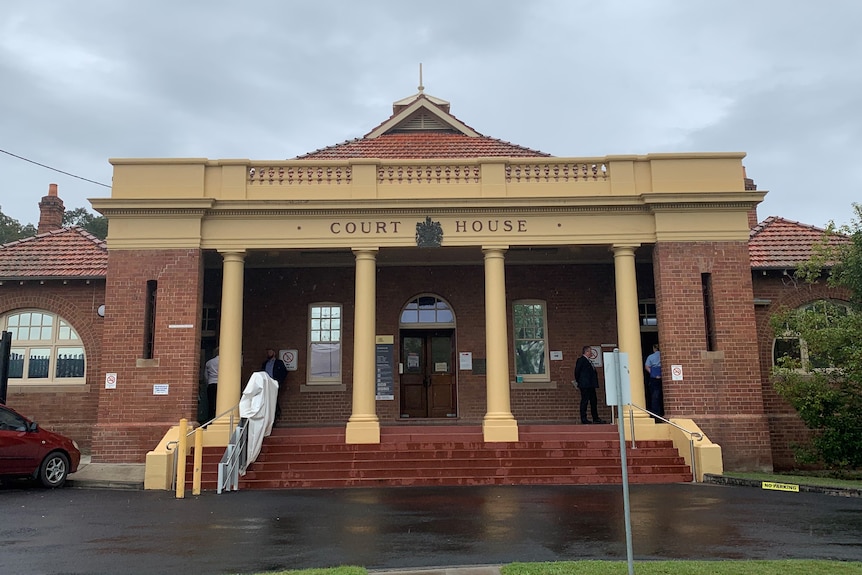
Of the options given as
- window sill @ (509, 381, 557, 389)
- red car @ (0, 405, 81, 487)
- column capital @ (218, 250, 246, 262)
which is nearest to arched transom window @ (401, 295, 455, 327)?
window sill @ (509, 381, 557, 389)

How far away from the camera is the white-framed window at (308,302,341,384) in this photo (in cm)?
1811

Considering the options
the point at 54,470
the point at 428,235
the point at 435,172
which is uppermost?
the point at 435,172

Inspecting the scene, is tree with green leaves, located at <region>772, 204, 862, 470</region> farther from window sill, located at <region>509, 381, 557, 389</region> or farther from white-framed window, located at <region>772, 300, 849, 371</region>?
window sill, located at <region>509, 381, 557, 389</region>

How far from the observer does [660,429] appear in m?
14.5

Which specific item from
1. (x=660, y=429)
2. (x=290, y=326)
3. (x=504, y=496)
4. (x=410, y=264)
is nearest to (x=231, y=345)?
(x=290, y=326)

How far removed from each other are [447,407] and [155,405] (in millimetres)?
6944

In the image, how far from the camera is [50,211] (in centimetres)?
2217

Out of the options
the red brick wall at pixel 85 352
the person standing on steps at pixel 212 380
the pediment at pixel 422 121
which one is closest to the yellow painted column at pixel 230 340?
the person standing on steps at pixel 212 380

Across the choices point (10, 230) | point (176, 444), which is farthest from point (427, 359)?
point (10, 230)

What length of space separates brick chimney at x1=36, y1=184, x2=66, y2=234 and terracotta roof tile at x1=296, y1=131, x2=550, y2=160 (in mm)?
7984

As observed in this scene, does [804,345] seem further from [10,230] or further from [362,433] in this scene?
[10,230]

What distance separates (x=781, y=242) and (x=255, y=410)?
42.4 ft

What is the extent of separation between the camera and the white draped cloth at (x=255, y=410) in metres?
13.3

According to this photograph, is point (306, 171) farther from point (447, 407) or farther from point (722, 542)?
point (722, 542)
